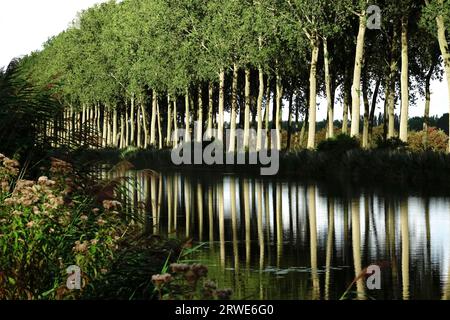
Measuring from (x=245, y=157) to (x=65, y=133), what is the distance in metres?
50.2

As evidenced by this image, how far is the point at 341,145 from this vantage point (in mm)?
49406

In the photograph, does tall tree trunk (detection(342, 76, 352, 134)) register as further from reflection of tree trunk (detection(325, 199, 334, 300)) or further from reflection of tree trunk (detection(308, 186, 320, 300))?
reflection of tree trunk (detection(325, 199, 334, 300))

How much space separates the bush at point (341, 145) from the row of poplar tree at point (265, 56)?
2715 mm

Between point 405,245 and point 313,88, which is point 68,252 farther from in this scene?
point 313,88

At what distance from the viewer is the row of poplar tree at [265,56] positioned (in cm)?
5778

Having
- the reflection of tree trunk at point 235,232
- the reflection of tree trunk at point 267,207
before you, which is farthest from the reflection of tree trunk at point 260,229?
the reflection of tree trunk at point 235,232

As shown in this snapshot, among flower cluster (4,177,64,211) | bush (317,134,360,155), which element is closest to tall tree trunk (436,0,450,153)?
bush (317,134,360,155)

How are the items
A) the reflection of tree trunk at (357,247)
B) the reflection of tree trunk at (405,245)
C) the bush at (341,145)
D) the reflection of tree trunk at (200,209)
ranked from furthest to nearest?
→ the bush at (341,145)
the reflection of tree trunk at (200,209)
the reflection of tree trunk at (405,245)
the reflection of tree trunk at (357,247)

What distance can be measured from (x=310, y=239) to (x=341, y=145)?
3118 cm

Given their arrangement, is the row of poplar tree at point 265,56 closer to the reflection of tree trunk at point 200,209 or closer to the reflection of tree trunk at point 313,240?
the reflection of tree trunk at point 200,209

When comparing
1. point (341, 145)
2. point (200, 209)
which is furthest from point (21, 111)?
point (341, 145)

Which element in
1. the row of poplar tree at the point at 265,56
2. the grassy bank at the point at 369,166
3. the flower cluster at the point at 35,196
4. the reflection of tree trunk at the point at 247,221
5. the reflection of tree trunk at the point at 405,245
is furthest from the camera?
the row of poplar tree at the point at 265,56

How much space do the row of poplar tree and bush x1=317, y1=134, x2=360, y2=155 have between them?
2715 millimetres

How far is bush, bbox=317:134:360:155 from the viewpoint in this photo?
4922 centimetres
